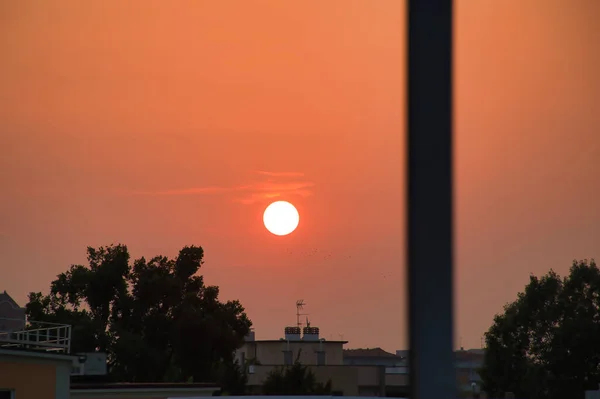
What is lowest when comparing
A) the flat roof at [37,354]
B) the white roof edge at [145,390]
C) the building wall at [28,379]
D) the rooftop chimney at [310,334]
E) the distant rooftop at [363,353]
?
the white roof edge at [145,390]

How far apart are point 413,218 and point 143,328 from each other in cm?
2977

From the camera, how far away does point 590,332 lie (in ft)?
105

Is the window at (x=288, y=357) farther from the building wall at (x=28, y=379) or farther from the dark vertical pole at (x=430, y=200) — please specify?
the dark vertical pole at (x=430, y=200)

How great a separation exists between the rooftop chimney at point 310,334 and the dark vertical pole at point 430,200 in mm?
41594

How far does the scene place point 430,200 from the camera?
1342 millimetres

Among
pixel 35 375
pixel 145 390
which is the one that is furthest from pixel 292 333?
pixel 35 375

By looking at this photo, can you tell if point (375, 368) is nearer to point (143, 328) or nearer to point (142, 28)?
point (143, 328)

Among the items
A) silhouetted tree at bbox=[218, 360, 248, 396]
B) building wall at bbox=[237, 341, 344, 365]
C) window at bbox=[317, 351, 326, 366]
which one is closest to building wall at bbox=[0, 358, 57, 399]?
silhouetted tree at bbox=[218, 360, 248, 396]

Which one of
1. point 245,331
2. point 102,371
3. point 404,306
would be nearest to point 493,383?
point 245,331

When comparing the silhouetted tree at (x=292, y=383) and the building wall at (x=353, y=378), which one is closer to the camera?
the silhouetted tree at (x=292, y=383)

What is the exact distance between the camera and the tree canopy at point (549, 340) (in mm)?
30578

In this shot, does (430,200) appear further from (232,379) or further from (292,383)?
(232,379)

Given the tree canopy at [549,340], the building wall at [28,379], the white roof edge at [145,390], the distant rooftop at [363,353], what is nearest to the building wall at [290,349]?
the distant rooftop at [363,353]

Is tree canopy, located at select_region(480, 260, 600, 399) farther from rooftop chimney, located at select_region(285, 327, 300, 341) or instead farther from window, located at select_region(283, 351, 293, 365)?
rooftop chimney, located at select_region(285, 327, 300, 341)
